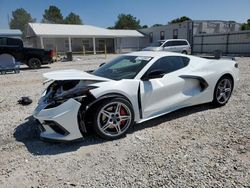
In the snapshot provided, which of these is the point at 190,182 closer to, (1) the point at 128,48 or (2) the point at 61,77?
(2) the point at 61,77

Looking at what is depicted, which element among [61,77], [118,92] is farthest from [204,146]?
[61,77]

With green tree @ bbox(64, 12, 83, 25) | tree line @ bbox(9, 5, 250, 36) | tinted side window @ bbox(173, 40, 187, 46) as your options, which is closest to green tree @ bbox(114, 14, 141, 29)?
tree line @ bbox(9, 5, 250, 36)

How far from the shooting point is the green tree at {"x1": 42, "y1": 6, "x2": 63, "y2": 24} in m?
76.4

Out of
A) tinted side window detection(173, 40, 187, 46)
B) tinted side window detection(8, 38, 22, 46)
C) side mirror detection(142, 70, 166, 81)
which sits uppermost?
tinted side window detection(173, 40, 187, 46)

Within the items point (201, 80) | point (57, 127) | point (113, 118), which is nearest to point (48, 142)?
point (57, 127)

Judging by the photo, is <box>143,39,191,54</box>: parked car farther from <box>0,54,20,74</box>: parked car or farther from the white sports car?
the white sports car

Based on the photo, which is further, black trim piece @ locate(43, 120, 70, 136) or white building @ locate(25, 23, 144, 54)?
white building @ locate(25, 23, 144, 54)

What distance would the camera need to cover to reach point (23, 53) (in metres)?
13.1

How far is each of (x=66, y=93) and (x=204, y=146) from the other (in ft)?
7.37

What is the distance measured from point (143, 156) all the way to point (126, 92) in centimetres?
107

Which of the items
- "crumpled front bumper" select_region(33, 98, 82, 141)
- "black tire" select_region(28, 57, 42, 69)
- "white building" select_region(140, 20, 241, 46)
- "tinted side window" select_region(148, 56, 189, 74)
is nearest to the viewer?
"crumpled front bumper" select_region(33, 98, 82, 141)

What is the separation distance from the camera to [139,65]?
4.12m

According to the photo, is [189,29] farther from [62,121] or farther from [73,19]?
[73,19]

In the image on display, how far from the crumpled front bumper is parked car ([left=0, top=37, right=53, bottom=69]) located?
1114cm
